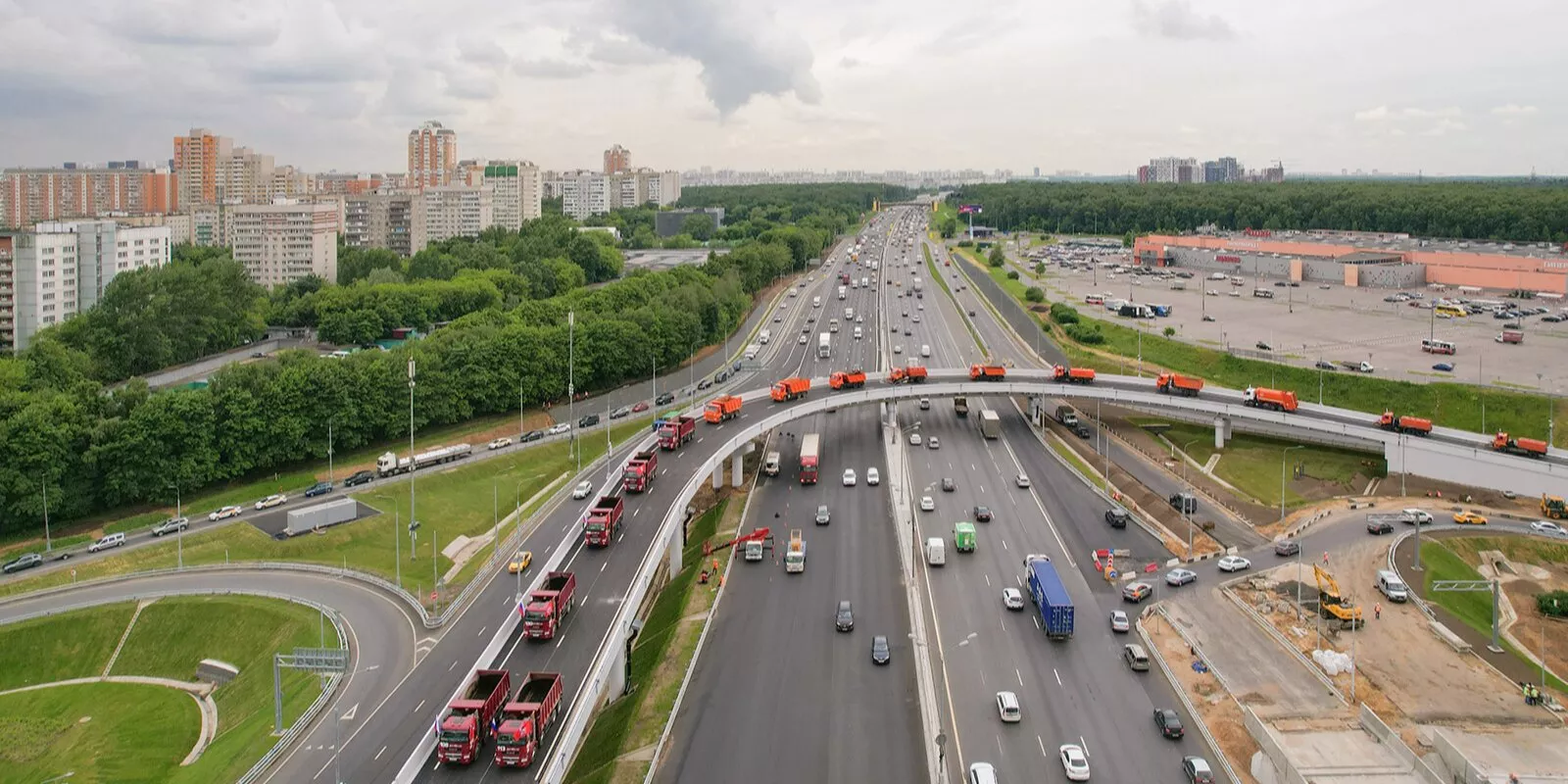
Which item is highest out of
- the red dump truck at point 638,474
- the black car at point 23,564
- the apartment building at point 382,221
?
the apartment building at point 382,221

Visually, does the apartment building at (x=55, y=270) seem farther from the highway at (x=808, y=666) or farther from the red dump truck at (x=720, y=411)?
the highway at (x=808, y=666)

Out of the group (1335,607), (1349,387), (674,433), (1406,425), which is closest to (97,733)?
(674,433)

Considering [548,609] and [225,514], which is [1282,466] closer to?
[548,609]

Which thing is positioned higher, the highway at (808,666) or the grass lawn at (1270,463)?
the grass lawn at (1270,463)

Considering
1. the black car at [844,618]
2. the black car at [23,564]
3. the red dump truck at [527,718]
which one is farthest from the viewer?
the black car at [23,564]

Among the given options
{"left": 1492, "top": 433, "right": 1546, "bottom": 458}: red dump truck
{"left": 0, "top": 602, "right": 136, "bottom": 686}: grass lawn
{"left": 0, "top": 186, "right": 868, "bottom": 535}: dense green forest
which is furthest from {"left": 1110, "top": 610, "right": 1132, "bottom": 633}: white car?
{"left": 0, "top": 186, "right": 868, "bottom": 535}: dense green forest

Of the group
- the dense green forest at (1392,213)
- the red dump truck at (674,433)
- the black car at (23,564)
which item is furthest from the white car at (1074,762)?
the dense green forest at (1392,213)

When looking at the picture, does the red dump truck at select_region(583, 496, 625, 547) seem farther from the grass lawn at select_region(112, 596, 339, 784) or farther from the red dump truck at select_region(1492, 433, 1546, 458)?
the red dump truck at select_region(1492, 433, 1546, 458)
